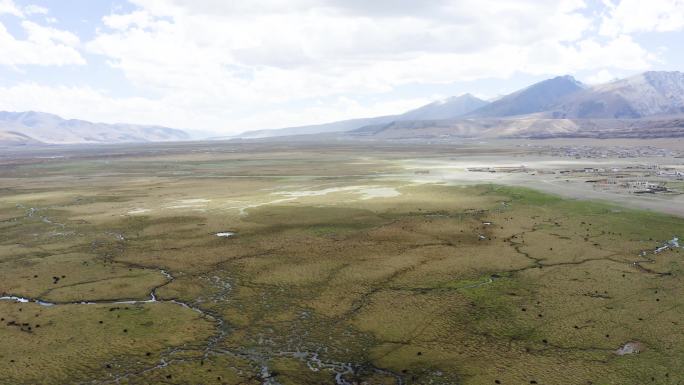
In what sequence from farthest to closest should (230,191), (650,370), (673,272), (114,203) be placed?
(230,191)
(114,203)
(673,272)
(650,370)

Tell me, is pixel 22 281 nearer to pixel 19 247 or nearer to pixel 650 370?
pixel 19 247

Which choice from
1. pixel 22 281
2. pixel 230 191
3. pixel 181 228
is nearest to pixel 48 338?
pixel 22 281

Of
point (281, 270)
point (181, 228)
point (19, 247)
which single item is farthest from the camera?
point (181, 228)

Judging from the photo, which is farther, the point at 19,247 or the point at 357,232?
the point at 357,232

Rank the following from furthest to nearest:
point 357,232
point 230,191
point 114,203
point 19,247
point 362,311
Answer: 1. point 230,191
2. point 114,203
3. point 357,232
4. point 19,247
5. point 362,311

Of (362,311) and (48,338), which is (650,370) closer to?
(362,311)

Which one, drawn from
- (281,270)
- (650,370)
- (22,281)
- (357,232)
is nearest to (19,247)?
(22,281)
